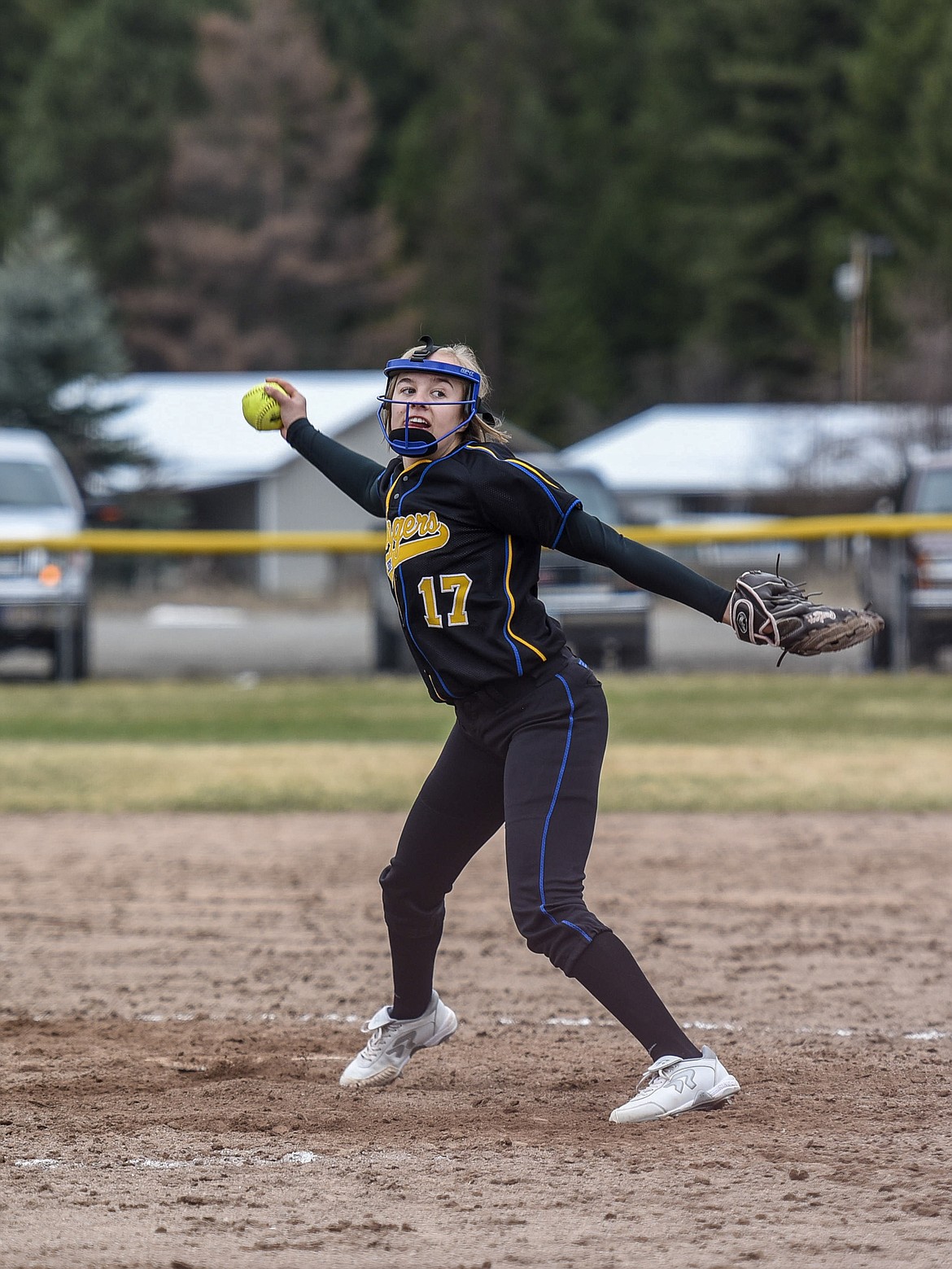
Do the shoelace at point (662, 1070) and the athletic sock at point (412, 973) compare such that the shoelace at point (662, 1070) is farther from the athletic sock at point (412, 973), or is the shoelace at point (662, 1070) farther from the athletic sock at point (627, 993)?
the athletic sock at point (412, 973)

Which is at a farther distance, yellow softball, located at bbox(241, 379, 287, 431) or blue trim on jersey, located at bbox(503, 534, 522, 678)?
yellow softball, located at bbox(241, 379, 287, 431)

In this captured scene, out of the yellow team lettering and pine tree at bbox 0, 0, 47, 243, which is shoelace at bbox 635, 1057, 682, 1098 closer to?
the yellow team lettering

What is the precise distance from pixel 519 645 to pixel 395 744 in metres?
8.24

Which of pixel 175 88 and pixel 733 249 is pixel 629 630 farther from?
pixel 175 88

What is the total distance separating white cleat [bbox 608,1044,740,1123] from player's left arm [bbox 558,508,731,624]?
104 centimetres

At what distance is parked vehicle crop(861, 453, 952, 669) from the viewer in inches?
589

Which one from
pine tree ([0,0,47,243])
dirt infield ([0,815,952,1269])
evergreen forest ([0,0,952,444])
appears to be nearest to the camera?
dirt infield ([0,815,952,1269])

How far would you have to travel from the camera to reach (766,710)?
13953mm

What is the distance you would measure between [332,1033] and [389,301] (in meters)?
52.4

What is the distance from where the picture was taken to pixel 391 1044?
4.56m

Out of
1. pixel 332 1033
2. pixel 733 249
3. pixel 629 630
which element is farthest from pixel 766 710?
pixel 733 249

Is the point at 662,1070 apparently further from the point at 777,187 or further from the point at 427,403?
the point at 777,187

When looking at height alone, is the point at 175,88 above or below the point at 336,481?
above

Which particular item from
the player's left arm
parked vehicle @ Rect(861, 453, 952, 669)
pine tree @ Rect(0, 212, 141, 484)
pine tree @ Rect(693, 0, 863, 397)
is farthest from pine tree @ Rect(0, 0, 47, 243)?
the player's left arm
